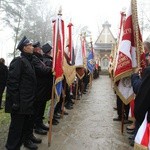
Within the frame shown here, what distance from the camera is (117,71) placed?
270 inches

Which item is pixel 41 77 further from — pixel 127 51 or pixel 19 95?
pixel 127 51

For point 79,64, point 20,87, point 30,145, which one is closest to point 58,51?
point 20,87

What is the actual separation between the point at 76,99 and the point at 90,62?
5.32m

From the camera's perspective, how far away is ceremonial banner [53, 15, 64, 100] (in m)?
6.94

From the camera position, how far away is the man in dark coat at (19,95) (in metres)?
5.66

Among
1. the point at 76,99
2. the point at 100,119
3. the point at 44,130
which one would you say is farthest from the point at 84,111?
the point at 44,130

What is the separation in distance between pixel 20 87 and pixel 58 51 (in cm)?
161

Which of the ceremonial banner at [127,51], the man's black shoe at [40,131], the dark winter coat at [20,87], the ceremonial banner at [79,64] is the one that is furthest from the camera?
the ceremonial banner at [79,64]

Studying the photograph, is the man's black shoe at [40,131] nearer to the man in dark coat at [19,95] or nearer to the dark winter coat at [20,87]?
the man in dark coat at [19,95]

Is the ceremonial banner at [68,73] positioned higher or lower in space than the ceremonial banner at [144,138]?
higher

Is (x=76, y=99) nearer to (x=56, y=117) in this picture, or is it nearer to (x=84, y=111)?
(x=84, y=111)

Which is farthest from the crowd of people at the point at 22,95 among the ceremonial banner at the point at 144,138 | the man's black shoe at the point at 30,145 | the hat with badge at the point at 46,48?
the ceremonial banner at the point at 144,138

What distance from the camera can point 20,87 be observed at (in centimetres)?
578

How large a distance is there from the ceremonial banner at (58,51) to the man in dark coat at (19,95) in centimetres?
104
